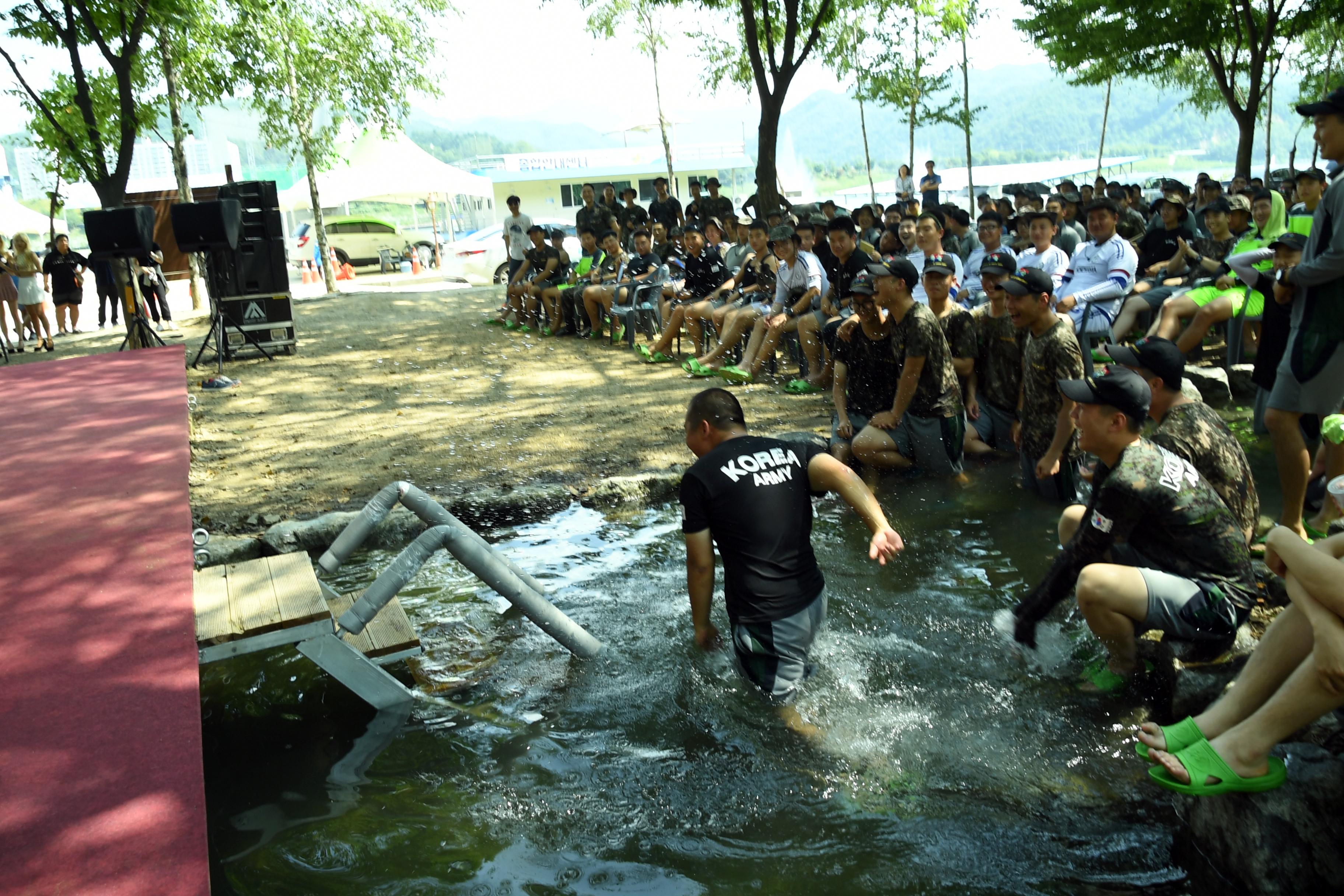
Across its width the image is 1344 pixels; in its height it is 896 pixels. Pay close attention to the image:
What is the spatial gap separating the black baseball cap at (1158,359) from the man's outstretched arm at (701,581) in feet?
5.93

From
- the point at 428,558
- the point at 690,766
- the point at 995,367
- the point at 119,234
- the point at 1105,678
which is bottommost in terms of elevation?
the point at 690,766

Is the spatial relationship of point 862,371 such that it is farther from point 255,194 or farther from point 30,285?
point 30,285

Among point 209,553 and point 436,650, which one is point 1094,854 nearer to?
point 436,650

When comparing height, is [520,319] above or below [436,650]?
above

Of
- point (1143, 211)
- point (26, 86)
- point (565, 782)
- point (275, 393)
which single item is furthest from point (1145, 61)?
point (565, 782)

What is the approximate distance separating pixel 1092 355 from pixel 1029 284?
96.7 inches

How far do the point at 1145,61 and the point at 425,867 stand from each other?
64.1 ft

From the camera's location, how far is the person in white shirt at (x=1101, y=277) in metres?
7.93

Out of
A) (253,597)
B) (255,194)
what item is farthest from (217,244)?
(253,597)

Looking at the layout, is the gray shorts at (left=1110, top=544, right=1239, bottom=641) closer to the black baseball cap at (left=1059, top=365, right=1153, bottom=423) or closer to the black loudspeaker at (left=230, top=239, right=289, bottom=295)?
the black baseball cap at (left=1059, top=365, right=1153, bottom=423)

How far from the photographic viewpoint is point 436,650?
476cm

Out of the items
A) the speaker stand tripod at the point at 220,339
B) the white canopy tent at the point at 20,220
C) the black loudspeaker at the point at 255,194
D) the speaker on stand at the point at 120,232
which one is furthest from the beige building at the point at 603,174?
the speaker on stand at the point at 120,232

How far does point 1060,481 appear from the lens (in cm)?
575

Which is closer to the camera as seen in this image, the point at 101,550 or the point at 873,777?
the point at 873,777
